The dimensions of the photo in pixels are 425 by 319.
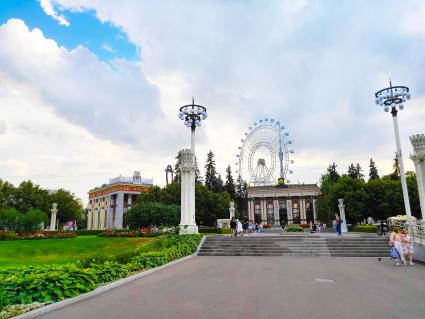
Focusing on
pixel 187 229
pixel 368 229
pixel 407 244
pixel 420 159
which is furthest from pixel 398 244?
pixel 368 229

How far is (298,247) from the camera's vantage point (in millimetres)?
21062

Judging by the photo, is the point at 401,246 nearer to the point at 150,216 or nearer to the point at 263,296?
the point at 263,296

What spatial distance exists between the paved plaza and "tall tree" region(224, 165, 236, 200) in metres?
69.4

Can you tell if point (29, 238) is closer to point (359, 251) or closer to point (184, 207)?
point (184, 207)

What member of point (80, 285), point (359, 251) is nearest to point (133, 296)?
point (80, 285)

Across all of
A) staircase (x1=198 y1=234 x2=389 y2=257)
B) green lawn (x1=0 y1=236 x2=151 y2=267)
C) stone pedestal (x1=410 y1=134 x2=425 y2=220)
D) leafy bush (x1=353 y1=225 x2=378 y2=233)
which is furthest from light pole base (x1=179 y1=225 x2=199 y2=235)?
leafy bush (x1=353 y1=225 x2=378 y2=233)

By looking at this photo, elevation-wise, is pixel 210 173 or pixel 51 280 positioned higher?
pixel 210 173

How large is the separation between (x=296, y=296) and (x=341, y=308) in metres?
1.42

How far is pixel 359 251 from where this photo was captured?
1972cm

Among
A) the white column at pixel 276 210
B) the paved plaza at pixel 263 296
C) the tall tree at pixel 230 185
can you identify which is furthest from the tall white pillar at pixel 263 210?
the paved plaza at pixel 263 296

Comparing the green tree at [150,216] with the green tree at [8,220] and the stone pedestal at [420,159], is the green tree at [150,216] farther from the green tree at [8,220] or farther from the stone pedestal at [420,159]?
the stone pedestal at [420,159]

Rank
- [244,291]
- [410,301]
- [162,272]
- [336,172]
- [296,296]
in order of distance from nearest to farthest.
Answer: [410,301] < [296,296] < [244,291] < [162,272] < [336,172]

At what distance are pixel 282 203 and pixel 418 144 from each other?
71606 millimetres

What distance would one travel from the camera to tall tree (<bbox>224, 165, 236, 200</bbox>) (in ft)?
269
